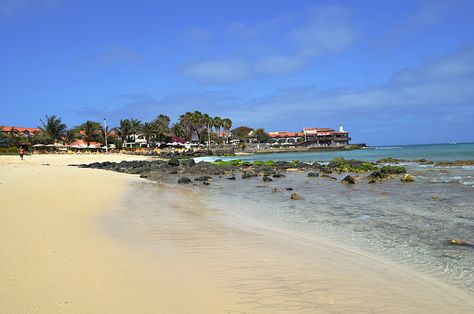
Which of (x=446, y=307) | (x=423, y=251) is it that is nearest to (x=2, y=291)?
(x=446, y=307)

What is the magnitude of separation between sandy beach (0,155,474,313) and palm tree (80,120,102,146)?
270 feet

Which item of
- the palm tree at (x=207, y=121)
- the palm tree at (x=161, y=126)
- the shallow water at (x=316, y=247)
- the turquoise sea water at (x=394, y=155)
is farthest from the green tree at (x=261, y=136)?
the shallow water at (x=316, y=247)

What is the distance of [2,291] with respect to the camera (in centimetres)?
392

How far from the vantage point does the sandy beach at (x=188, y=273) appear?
3.99 metres

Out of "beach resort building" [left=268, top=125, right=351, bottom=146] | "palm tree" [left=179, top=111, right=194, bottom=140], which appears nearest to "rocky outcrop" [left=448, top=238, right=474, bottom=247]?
"palm tree" [left=179, top=111, right=194, bottom=140]

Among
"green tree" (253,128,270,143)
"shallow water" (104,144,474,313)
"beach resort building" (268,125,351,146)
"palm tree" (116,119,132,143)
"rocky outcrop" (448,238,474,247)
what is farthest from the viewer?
"green tree" (253,128,270,143)

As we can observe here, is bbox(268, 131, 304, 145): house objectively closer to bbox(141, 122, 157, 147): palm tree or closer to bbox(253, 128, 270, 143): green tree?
bbox(253, 128, 270, 143): green tree

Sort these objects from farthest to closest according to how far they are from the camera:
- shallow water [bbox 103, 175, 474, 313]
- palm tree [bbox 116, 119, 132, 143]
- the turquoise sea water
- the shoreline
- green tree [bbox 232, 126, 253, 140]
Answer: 1. green tree [bbox 232, 126, 253, 140]
2. palm tree [bbox 116, 119, 132, 143]
3. the turquoise sea water
4. shallow water [bbox 103, 175, 474, 313]
5. the shoreline

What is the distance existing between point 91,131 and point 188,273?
88.5 metres

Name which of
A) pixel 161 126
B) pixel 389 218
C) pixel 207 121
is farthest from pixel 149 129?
pixel 389 218

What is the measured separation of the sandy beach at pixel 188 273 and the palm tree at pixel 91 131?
82.2 meters

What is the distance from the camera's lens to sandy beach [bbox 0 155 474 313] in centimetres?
399

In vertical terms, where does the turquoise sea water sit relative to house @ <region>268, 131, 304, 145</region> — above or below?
below

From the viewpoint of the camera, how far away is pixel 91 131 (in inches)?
3401
